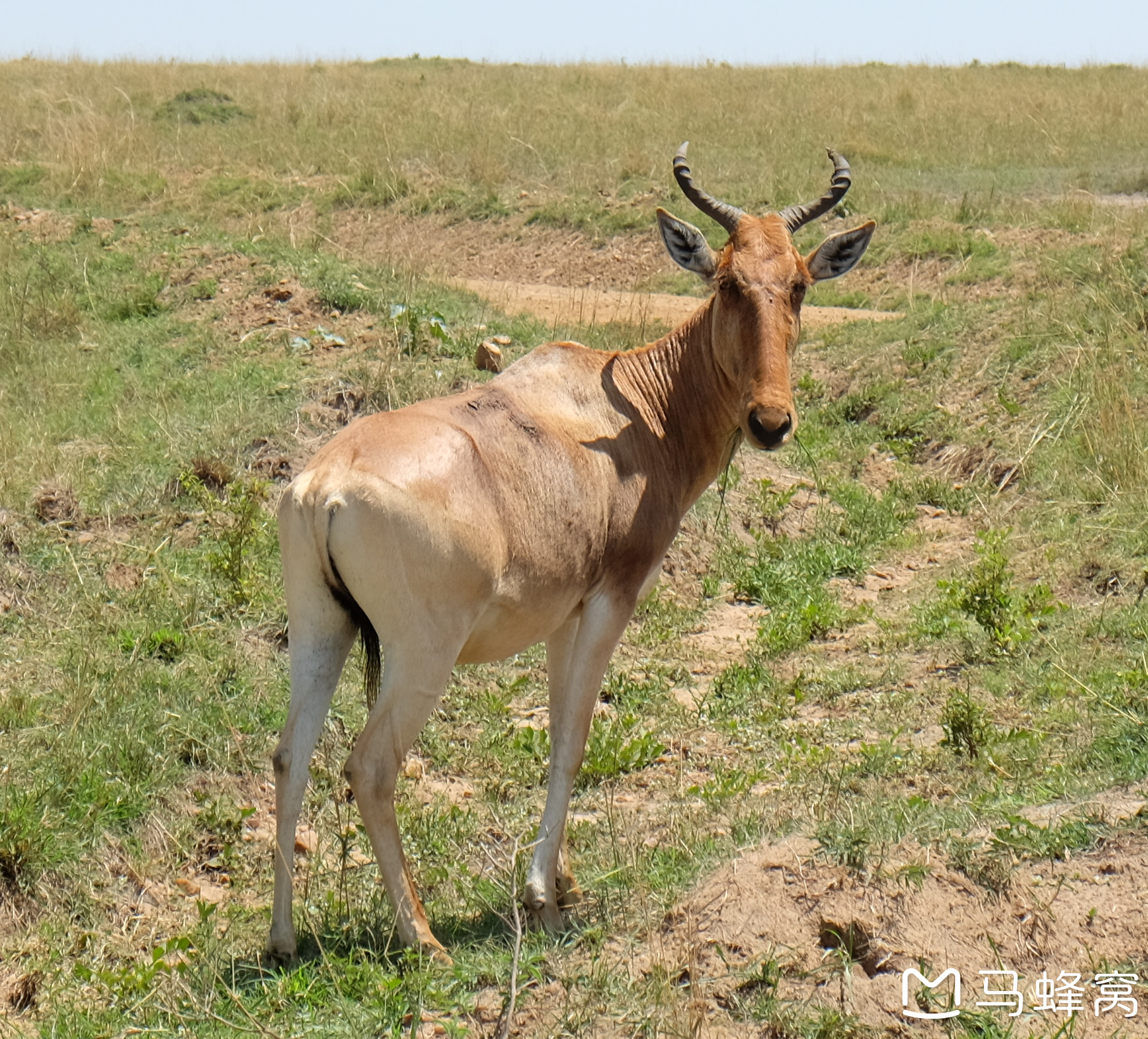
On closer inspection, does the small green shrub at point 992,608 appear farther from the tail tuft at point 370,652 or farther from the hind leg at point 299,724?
the hind leg at point 299,724

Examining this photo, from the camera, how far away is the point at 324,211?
17.4m

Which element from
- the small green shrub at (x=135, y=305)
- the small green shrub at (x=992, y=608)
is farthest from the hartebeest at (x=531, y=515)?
the small green shrub at (x=135, y=305)

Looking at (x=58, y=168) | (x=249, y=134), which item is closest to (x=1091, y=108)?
(x=249, y=134)

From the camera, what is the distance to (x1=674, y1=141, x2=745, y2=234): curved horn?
5871 millimetres

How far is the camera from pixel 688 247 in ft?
18.9

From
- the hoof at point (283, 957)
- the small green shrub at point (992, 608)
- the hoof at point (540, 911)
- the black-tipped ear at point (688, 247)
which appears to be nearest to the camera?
the hoof at point (283, 957)

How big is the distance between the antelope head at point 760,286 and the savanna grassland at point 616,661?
5.59 feet

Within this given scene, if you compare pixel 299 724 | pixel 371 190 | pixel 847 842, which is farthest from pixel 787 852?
pixel 371 190

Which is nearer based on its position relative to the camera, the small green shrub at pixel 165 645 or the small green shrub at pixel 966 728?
the small green shrub at pixel 966 728

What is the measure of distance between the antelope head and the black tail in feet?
5.87

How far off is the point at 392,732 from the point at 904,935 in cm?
184

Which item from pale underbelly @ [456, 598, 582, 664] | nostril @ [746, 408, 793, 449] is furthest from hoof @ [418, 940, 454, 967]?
nostril @ [746, 408, 793, 449]

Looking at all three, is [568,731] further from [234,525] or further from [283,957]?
[234,525]

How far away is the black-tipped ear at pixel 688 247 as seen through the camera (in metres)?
5.70
